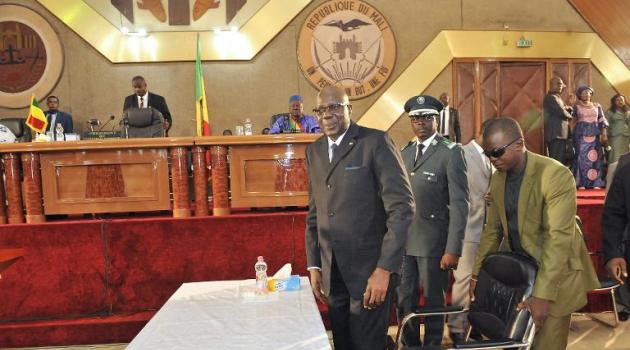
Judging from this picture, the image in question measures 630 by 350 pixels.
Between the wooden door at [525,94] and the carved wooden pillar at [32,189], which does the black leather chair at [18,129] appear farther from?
the wooden door at [525,94]

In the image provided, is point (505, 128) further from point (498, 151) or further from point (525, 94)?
point (525, 94)

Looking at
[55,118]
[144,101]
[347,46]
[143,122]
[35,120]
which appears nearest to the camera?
[35,120]

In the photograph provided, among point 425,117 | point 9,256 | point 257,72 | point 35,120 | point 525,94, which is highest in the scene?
point 257,72

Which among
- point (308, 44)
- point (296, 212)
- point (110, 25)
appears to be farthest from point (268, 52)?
point (296, 212)

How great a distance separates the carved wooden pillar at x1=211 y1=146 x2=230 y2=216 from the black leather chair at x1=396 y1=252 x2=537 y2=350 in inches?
80.7

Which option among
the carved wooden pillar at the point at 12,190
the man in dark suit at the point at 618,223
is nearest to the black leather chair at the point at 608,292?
the man in dark suit at the point at 618,223

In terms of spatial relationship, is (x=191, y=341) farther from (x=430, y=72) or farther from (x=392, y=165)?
(x=430, y=72)

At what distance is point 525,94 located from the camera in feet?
25.5

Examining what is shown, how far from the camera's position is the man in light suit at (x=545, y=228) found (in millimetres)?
1689

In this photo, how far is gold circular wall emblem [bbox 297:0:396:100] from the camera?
23.7 ft

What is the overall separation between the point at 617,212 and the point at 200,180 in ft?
8.98

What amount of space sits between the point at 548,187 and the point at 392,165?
0.60 m

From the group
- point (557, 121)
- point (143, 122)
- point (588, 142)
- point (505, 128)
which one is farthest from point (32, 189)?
point (588, 142)

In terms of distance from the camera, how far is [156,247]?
132 inches
